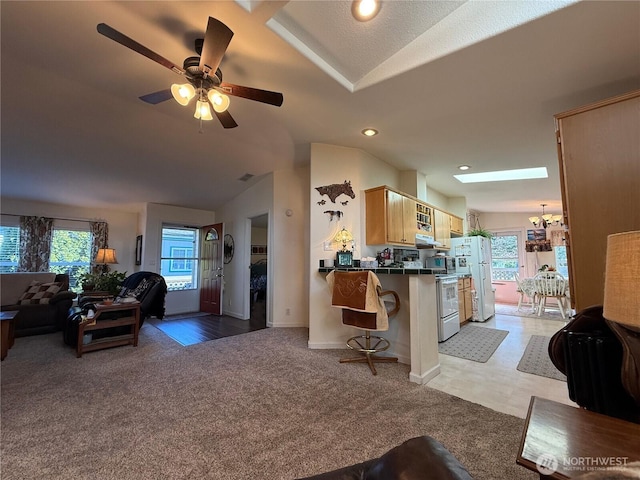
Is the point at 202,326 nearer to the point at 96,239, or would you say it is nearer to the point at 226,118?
the point at 96,239

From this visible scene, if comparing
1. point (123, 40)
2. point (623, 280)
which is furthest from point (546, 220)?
point (123, 40)

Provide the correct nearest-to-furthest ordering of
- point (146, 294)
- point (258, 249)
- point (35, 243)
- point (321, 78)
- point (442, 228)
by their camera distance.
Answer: point (321, 78) < point (146, 294) < point (35, 243) < point (442, 228) < point (258, 249)

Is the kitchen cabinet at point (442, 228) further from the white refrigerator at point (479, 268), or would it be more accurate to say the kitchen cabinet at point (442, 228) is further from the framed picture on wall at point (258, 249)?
the framed picture on wall at point (258, 249)

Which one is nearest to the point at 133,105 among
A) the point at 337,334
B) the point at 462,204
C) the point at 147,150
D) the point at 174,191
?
the point at 147,150

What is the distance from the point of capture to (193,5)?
5.43 feet

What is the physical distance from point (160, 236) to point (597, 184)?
6466 mm

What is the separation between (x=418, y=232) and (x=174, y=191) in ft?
15.1

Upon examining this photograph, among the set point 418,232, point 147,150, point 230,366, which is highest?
point 147,150

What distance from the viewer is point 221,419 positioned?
1.85 metres

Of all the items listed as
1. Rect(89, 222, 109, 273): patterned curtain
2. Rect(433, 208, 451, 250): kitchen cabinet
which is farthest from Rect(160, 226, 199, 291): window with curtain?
Rect(433, 208, 451, 250): kitchen cabinet

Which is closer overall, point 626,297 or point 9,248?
point 626,297

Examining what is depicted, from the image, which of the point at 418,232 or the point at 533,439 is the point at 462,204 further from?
the point at 533,439

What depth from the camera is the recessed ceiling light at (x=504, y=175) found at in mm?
4318

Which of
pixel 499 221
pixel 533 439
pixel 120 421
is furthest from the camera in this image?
pixel 499 221
